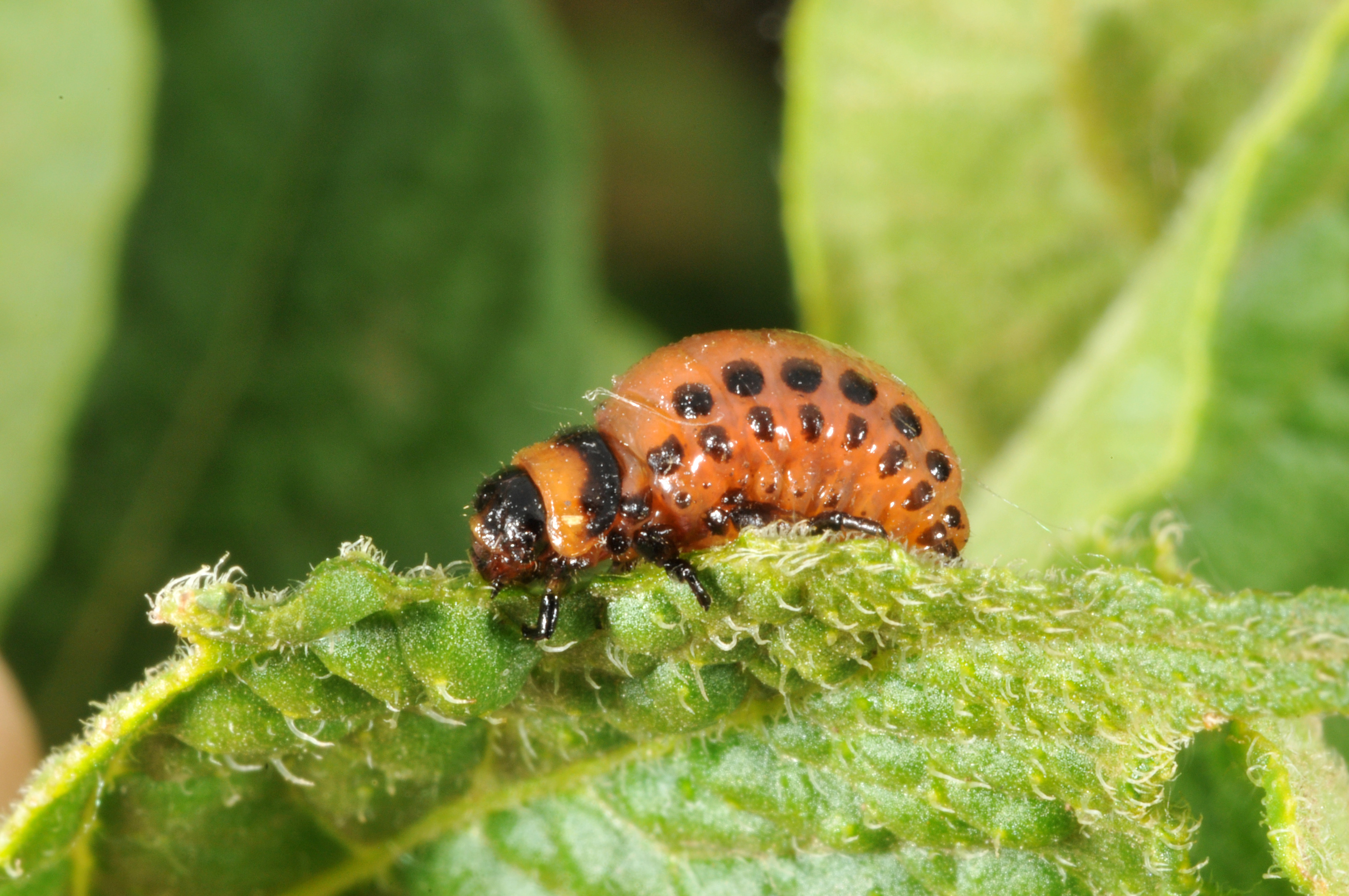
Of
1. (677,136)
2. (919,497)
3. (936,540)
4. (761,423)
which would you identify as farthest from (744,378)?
(677,136)

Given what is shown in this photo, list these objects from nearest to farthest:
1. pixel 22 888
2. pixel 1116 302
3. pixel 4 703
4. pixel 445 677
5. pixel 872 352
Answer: pixel 445 677
pixel 22 888
pixel 4 703
pixel 1116 302
pixel 872 352

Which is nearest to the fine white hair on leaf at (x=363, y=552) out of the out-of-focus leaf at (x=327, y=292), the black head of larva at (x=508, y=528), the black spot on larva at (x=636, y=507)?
the black head of larva at (x=508, y=528)

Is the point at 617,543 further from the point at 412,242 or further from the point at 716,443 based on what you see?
the point at 412,242

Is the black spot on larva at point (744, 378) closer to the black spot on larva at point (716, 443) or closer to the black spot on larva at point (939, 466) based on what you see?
the black spot on larva at point (716, 443)

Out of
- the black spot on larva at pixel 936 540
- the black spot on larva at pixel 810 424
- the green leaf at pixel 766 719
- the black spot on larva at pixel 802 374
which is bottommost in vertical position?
the green leaf at pixel 766 719

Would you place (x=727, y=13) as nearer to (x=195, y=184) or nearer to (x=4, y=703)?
(x=195, y=184)

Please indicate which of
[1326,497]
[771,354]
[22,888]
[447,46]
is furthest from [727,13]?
[22,888]

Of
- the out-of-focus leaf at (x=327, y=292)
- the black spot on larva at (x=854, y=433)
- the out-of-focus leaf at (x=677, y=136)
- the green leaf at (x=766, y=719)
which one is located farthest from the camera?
the out-of-focus leaf at (x=677, y=136)

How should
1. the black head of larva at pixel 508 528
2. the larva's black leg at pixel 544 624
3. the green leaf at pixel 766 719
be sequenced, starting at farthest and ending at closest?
the black head of larva at pixel 508 528 < the larva's black leg at pixel 544 624 < the green leaf at pixel 766 719
